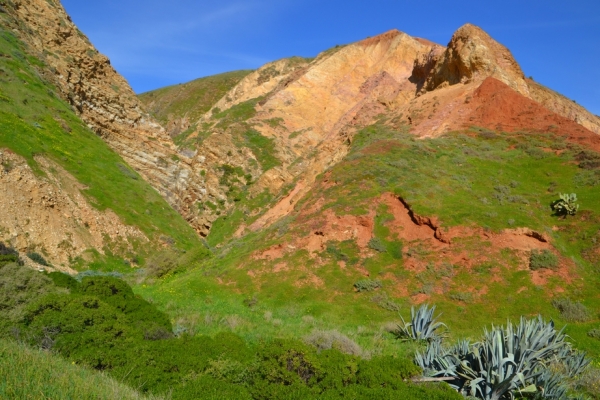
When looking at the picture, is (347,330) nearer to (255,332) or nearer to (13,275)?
(255,332)

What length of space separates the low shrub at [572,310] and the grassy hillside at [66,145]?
25549 millimetres

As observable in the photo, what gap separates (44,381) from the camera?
5859 millimetres

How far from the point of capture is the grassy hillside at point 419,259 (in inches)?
618

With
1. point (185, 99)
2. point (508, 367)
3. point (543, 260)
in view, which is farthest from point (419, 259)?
point (185, 99)

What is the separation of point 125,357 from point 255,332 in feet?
18.4

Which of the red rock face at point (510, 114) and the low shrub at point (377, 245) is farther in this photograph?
the red rock face at point (510, 114)

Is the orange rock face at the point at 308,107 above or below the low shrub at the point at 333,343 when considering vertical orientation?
above

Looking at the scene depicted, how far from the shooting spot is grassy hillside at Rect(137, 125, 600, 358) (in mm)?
15688

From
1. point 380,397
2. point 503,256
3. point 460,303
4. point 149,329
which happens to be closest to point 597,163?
point 503,256

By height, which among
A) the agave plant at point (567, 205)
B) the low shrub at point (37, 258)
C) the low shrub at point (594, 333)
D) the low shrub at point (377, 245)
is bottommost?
the low shrub at point (37, 258)

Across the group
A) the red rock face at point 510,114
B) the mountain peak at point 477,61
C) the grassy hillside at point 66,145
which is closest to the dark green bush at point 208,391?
the grassy hillside at point 66,145

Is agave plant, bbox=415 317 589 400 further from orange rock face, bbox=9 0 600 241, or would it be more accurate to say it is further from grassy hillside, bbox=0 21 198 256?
grassy hillside, bbox=0 21 198 256

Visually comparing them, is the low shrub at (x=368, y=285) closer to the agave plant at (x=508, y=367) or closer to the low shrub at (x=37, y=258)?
the agave plant at (x=508, y=367)

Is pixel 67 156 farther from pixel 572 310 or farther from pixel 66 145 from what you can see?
pixel 572 310
